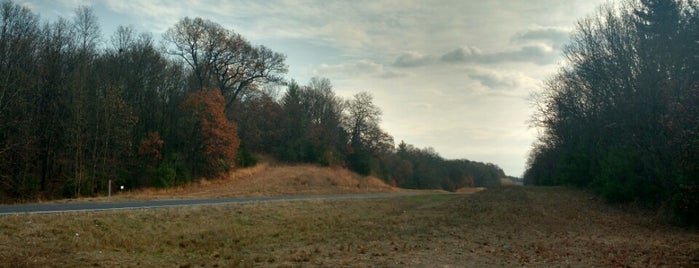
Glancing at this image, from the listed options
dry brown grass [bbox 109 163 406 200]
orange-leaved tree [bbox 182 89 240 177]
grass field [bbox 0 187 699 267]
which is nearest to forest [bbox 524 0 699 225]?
grass field [bbox 0 187 699 267]

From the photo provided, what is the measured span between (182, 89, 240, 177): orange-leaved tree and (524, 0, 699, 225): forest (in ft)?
102

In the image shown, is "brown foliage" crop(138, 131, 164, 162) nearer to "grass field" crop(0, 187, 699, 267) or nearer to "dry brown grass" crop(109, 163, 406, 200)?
"dry brown grass" crop(109, 163, 406, 200)

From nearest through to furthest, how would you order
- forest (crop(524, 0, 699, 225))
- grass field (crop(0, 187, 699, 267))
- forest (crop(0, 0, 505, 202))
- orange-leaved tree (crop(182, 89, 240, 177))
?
Answer: grass field (crop(0, 187, 699, 267)) → forest (crop(524, 0, 699, 225)) → forest (crop(0, 0, 505, 202)) → orange-leaved tree (crop(182, 89, 240, 177))

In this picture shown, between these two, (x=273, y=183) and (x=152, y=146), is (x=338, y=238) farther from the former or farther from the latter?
(x=273, y=183)

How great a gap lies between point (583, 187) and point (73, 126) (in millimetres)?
40217

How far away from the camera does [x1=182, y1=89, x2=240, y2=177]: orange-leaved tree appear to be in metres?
45.2

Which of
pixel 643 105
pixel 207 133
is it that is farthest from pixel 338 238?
pixel 207 133

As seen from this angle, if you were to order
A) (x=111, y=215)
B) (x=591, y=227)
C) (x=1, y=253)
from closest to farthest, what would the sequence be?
1. (x=1, y=253)
2. (x=111, y=215)
3. (x=591, y=227)

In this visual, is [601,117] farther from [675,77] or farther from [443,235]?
[443,235]

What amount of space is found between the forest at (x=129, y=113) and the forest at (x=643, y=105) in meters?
31.6

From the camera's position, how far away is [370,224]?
77.4 ft

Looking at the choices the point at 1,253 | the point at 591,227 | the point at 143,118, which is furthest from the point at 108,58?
the point at 591,227

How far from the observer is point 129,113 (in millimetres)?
39062

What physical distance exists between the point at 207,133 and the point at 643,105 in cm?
3474
